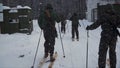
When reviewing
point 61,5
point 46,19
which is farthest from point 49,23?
point 61,5

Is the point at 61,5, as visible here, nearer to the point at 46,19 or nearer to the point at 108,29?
the point at 46,19

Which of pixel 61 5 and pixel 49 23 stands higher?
pixel 49 23

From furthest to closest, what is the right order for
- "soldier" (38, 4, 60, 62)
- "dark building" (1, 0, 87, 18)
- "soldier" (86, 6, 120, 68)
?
"dark building" (1, 0, 87, 18)
"soldier" (38, 4, 60, 62)
"soldier" (86, 6, 120, 68)

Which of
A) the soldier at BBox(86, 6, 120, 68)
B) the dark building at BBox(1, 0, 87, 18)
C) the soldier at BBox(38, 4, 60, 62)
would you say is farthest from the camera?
the dark building at BBox(1, 0, 87, 18)

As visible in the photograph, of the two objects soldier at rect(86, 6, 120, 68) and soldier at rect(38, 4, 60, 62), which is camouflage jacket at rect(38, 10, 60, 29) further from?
soldier at rect(86, 6, 120, 68)

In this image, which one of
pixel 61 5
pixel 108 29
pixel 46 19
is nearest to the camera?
pixel 108 29

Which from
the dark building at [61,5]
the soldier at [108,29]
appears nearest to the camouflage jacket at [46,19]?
the soldier at [108,29]

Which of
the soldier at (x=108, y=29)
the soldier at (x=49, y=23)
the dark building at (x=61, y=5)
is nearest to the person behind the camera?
the soldier at (x=108, y=29)

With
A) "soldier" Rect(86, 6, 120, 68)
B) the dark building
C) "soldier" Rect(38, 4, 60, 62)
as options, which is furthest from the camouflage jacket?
the dark building

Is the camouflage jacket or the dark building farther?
the dark building

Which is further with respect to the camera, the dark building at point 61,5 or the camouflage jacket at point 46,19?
the dark building at point 61,5

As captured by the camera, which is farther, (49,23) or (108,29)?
(49,23)

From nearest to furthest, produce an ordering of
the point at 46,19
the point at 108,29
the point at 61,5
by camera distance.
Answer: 1. the point at 108,29
2. the point at 46,19
3. the point at 61,5

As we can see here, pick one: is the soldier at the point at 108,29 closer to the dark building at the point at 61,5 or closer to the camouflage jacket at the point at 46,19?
the camouflage jacket at the point at 46,19
